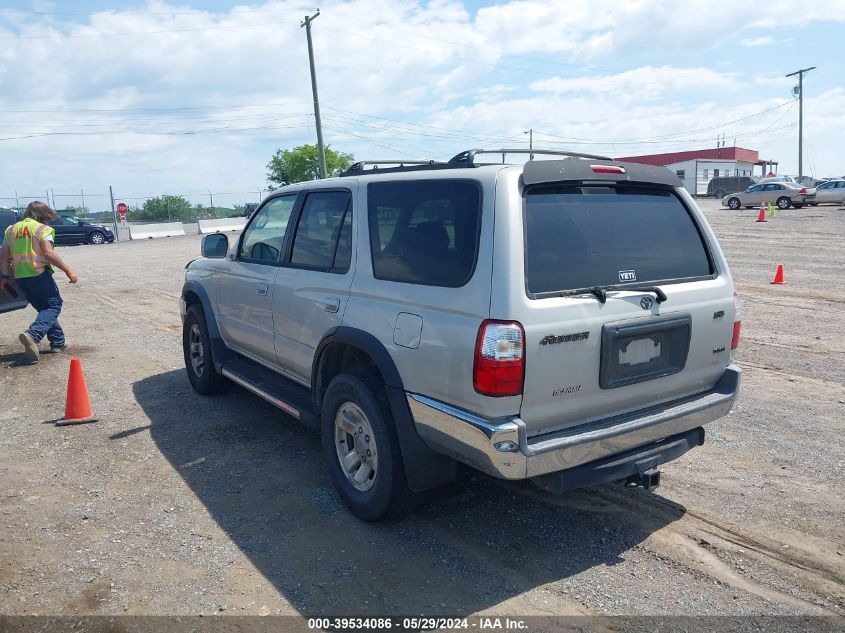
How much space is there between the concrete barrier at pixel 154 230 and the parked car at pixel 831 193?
36680mm

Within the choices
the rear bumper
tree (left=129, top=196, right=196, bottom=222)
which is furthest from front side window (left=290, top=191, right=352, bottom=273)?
tree (left=129, top=196, right=196, bottom=222)

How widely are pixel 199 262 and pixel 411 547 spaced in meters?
3.88

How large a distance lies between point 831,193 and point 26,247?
3696 centimetres

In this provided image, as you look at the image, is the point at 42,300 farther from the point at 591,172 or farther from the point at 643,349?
the point at 643,349

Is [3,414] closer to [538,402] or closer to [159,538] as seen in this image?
[159,538]

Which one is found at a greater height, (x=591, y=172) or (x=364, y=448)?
(x=591, y=172)

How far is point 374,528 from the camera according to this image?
12.8ft

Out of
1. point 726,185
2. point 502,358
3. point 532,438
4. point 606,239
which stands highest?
point 726,185

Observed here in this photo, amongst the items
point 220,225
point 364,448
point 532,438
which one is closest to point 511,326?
point 532,438

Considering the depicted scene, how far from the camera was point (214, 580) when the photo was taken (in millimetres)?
3428

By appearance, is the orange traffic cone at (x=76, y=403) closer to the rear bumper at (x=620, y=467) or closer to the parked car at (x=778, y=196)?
the rear bumper at (x=620, y=467)

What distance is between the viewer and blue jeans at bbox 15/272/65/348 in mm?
8211

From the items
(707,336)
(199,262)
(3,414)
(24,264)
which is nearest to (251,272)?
(199,262)

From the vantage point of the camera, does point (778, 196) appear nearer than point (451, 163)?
No
